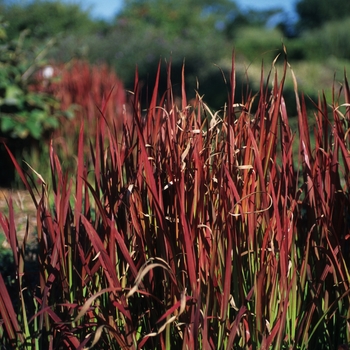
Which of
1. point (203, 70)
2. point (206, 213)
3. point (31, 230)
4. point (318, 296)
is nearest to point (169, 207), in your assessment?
point (206, 213)

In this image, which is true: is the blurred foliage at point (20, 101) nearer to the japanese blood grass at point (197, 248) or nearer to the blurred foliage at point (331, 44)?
the japanese blood grass at point (197, 248)

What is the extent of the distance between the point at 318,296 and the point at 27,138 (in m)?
4.73

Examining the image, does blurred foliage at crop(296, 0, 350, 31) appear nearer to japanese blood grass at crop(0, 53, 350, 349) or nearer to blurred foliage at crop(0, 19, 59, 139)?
blurred foliage at crop(0, 19, 59, 139)

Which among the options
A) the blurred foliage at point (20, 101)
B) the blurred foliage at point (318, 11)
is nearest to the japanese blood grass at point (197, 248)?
the blurred foliage at point (20, 101)

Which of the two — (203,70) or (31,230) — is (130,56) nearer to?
(203,70)

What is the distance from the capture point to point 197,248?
1.60 m

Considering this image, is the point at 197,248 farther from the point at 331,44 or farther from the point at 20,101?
the point at 331,44

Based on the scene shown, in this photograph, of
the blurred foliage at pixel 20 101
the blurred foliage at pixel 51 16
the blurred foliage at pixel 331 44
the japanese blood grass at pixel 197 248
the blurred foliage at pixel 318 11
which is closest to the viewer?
the japanese blood grass at pixel 197 248

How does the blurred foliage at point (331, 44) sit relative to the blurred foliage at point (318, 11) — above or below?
below

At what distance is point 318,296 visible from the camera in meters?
1.62

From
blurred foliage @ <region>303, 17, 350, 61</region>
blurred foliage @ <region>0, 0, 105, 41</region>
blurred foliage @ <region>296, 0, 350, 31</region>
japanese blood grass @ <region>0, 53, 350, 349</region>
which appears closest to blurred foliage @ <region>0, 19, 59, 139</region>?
japanese blood grass @ <region>0, 53, 350, 349</region>

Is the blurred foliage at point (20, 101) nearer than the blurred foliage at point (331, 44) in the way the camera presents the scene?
Yes

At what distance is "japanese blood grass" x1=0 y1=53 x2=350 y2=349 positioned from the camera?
1.47 metres

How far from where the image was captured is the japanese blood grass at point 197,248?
1474mm
